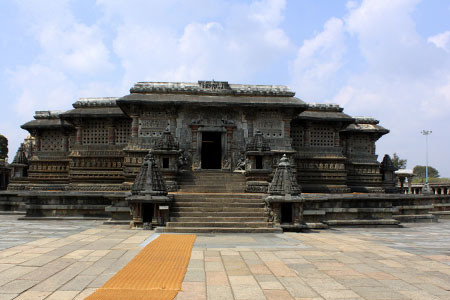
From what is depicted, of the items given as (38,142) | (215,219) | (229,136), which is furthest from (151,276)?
(38,142)

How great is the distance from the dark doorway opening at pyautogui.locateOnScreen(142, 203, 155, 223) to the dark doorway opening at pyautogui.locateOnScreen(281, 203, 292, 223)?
4.85m

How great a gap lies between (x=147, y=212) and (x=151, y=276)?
7.20 meters

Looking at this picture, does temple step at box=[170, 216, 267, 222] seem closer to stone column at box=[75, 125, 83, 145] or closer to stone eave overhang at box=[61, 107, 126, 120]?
stone eave overhang at box=[61, 107, 126, 120]

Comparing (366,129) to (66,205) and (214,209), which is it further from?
(66,205)

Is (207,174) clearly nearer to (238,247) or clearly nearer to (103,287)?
(238,247)

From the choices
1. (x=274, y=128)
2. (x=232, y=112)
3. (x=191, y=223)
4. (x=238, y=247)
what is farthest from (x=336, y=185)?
(x=238, y=247)

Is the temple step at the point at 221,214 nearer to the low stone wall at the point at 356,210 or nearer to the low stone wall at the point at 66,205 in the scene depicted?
the low stone wall at the point at 356,210

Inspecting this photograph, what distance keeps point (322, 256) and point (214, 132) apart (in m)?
14.4

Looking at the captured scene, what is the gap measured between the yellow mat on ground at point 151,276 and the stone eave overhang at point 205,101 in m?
13.1

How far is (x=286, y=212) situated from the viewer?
533 inches

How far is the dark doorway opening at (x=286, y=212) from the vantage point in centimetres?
1345

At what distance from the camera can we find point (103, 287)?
→ 18.5ft

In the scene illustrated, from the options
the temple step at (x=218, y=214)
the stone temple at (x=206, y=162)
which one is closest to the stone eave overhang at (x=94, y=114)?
the stone temple at (x=206, y=162)

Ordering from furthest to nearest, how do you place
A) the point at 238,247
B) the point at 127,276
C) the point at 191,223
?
1. the point at 191,223
2. the point at 238,247
3. the point at 127,276
